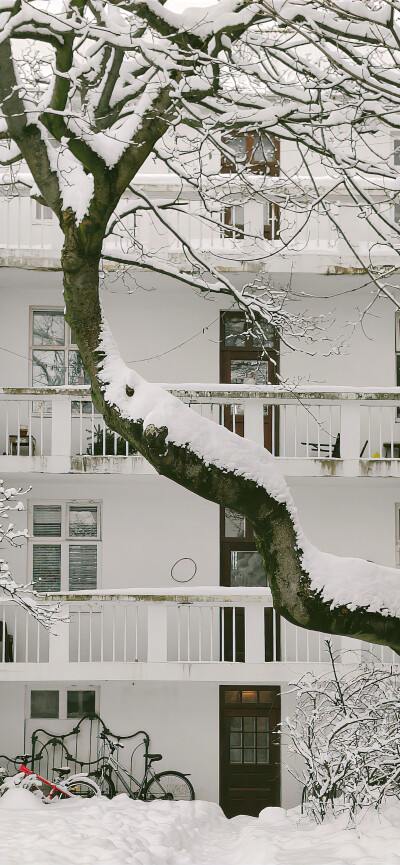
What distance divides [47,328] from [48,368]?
2.09 feet

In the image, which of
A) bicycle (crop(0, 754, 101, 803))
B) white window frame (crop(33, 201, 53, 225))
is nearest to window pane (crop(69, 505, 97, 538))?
bicycle (crop(0, 754, 101, 803))

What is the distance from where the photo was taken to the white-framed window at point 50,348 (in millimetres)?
16250

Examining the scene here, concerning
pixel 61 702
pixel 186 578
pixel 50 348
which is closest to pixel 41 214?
pixel 50 348

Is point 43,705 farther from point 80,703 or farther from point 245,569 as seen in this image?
point 245,569

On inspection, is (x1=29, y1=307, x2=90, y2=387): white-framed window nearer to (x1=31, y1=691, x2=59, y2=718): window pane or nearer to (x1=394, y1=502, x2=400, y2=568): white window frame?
(x1=31, y1=691, x2=59, y2=718): window pane

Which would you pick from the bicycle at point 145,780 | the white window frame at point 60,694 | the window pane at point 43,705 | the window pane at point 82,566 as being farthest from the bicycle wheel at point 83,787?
the window pane at point 82,566

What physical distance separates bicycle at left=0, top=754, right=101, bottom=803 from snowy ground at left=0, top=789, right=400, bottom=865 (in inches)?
14.3

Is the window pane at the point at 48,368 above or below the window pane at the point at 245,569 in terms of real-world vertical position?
above

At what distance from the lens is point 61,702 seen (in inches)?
607

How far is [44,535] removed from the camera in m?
15.8

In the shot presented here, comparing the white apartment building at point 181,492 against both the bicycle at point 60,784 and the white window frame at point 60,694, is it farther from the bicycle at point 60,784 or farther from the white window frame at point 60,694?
the bicycle at point 60,784

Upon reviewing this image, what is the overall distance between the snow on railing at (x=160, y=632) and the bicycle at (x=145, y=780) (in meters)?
1.31

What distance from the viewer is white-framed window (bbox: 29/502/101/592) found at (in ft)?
51.3

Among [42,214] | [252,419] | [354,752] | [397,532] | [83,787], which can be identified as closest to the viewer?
[354,752]
